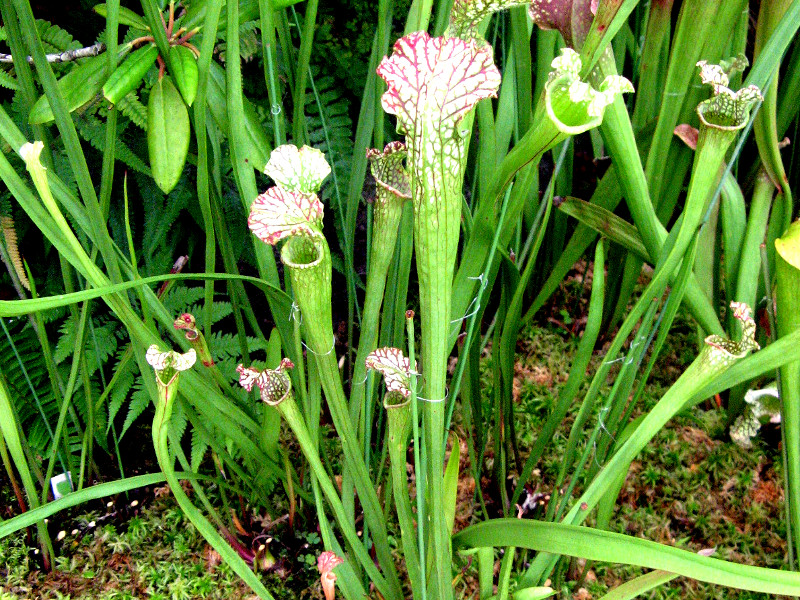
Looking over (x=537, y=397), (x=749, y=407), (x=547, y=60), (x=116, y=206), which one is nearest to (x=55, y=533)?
(x=116, y=206)

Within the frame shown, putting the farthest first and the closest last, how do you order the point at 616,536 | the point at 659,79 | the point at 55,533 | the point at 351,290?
1. the point at 659,79
2. the point at 55,533
3. the point at 351,290
4. the point at 616,536

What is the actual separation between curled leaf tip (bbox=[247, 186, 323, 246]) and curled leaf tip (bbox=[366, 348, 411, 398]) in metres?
0.15

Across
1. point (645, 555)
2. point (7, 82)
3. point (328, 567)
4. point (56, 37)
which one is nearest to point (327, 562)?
point (328, 567)

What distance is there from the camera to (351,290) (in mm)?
938

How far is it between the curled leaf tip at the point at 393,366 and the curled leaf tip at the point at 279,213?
0.15 metres

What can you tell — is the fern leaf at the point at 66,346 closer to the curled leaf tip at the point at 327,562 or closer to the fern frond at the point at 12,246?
the fern frond at the point at 12,246

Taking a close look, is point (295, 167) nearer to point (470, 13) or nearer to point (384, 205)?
point (384, 205)

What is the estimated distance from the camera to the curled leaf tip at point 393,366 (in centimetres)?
62

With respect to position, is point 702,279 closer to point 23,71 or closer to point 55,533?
point 23,71

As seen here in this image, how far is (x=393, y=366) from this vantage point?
0.62 meters

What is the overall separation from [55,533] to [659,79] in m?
1.40

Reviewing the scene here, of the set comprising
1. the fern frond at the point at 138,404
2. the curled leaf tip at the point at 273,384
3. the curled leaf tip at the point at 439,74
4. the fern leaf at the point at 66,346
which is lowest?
the fern frond at the point at 138,404

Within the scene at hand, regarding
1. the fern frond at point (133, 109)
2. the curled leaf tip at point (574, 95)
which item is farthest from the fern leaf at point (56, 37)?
the curled leaf tip at point (574, 95)

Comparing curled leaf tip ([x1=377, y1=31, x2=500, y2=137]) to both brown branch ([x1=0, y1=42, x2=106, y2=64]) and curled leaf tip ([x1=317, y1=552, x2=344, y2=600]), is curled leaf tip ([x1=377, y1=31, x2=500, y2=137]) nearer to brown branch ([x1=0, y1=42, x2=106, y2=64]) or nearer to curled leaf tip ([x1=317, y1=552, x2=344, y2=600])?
curled leaf tip ([x1=317, y1=552, x2=344, y2=600])
